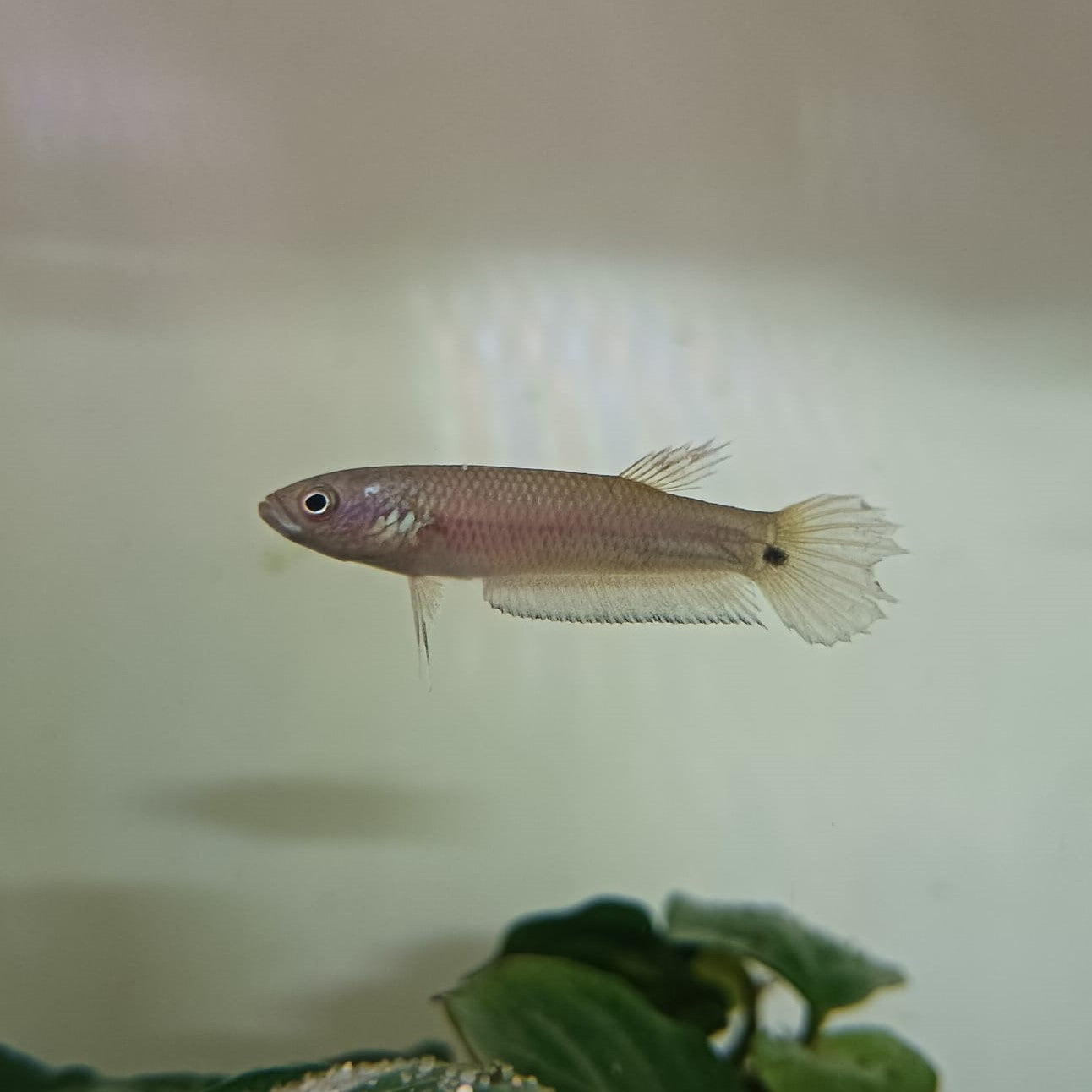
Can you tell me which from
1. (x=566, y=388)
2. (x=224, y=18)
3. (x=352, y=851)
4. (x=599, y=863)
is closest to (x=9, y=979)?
(x=352, y=851)

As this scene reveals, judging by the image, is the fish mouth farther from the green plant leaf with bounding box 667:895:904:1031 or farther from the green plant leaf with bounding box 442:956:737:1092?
the green plant leaf with bounding box 667:895:904:1031

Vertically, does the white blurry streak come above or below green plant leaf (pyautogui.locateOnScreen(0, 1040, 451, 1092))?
above

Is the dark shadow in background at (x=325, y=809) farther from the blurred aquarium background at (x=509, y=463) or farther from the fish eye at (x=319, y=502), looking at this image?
the fish eye at (x=319, y=502)

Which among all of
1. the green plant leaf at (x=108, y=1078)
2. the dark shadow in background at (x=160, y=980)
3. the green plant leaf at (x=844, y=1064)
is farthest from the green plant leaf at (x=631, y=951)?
the dark shadow in background at (x=160, y=980)

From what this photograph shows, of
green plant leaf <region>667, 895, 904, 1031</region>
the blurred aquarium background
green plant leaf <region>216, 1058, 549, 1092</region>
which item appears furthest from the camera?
the blurred aquarium background

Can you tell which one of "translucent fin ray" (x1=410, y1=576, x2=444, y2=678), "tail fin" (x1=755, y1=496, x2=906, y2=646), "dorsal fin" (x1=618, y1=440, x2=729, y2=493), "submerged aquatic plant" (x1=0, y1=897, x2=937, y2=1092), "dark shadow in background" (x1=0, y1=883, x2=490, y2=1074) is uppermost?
"dorsal fin" (x1=618, y1=440, x2=729, y2=493)

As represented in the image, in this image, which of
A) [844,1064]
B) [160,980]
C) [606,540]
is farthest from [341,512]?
[160,980]

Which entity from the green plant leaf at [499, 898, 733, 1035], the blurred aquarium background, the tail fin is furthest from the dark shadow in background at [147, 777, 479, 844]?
the tail fin

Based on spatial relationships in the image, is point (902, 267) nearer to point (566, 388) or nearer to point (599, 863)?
point (566, 388)
